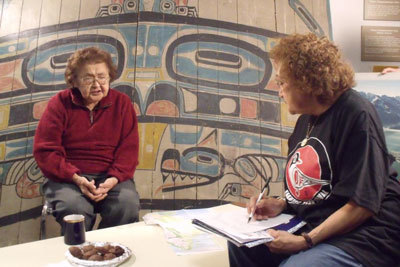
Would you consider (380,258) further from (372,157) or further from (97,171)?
(97,171)

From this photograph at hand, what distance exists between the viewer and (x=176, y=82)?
7.48ft

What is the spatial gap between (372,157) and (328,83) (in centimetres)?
26

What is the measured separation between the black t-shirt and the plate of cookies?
0.58m

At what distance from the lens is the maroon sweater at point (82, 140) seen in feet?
5.67

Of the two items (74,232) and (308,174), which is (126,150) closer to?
(74,232)

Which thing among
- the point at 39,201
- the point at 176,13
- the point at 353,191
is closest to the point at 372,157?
the point at 353,191

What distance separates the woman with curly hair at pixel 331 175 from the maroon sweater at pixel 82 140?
88cm

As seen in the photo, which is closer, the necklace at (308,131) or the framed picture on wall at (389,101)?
the necklace at (308,131)

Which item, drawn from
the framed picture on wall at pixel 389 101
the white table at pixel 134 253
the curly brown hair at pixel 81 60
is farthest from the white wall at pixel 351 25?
the white table at pixel 134 253

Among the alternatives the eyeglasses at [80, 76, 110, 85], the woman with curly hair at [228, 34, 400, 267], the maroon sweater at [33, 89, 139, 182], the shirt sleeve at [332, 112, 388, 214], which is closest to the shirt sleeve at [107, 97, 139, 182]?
the maroon sweater at [33, 89, 139, 182]

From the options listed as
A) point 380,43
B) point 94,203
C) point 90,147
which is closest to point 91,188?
point 94,203

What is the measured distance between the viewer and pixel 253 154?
231 cm

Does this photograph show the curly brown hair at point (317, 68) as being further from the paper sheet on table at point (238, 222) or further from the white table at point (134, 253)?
the white table at point (134, 253)

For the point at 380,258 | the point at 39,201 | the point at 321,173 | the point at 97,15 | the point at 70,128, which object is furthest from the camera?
the point at 97,15
